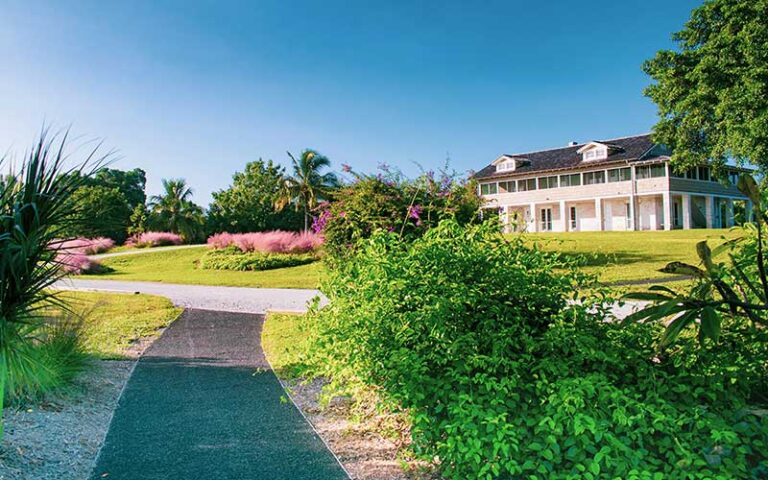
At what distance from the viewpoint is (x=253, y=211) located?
146 feet

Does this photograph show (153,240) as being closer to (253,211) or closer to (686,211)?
(253,211)

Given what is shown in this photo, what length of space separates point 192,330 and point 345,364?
6.30 m

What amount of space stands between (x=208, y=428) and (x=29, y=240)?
6.09 ft

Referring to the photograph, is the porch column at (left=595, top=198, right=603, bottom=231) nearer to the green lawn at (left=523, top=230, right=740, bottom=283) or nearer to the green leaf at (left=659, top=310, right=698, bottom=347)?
the green lawn at (left=523, top=230, right=740, bottom=283)

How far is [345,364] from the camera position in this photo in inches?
151

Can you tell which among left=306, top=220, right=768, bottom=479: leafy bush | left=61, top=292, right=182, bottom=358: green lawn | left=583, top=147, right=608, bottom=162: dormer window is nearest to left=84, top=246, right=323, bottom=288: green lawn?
left=61, top=292, right=182, bottom=358: green lawn

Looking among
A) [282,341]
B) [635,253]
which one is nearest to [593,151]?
[635,253]

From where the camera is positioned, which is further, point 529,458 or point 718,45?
point 718,45

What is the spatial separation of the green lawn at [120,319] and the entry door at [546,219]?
117 ft

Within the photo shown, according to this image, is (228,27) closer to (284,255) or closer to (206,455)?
(206,455)

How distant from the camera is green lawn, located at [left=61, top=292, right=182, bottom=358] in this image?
6.67 m

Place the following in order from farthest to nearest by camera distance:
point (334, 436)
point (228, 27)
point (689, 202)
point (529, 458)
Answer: point (689, 202) → point (228, 27) → point (334, 436) → point (529, 458)

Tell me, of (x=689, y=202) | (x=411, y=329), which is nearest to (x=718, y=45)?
(x=689, y=202)

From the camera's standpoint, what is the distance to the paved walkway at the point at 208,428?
361 cm
